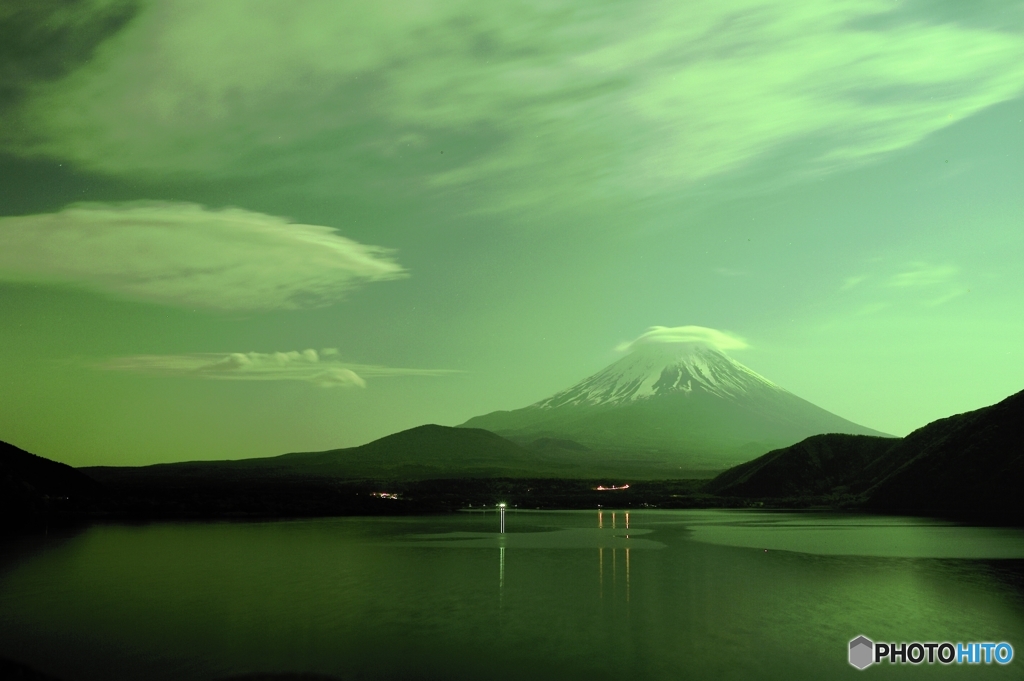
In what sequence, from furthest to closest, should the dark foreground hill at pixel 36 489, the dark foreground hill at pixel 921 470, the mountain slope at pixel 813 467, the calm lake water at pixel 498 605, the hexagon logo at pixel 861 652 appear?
the mountain slope at pixel 813 467 < the dark foreground hill at pixel 921 470 < the dark foreground hill at pixel 36 489 < the hexagon logo at pixel 861 652 < the calm lake water at pixel 498 605

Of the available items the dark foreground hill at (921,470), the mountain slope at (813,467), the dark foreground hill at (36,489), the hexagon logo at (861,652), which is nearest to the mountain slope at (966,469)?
the dark foreground hill at (921,470)

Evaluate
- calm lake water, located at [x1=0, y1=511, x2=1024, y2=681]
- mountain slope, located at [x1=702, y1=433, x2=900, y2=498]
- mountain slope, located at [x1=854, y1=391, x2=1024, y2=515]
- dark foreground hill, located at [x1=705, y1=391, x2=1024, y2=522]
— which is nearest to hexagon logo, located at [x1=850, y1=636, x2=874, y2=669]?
calm lake water, located at [x1=0, y1=511, x2=1024, y2=681]

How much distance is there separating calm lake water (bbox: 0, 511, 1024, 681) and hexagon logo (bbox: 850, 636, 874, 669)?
12.9 inches

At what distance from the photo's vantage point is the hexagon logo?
939 inches

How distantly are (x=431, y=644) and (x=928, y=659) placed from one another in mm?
14273

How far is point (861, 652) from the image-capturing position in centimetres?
2494

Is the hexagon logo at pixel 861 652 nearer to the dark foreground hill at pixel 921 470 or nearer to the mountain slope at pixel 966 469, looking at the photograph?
the dark foreground hill at pixel 921 470

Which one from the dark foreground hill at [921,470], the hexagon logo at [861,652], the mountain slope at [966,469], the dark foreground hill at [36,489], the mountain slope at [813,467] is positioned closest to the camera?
the hexagon logo at [861,652]

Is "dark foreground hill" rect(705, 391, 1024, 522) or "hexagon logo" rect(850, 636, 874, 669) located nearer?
"hexagon logo" rect(850, 636, 874, 669)

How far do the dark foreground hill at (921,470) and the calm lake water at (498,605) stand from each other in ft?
138

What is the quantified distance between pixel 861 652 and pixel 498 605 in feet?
43.2

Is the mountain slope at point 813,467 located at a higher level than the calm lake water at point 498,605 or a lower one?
higher

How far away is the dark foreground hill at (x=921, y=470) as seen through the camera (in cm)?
9806

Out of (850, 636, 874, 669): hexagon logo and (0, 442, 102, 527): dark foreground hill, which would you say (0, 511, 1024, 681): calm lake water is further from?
(0, 442, 102, 527): dark foreground hill
